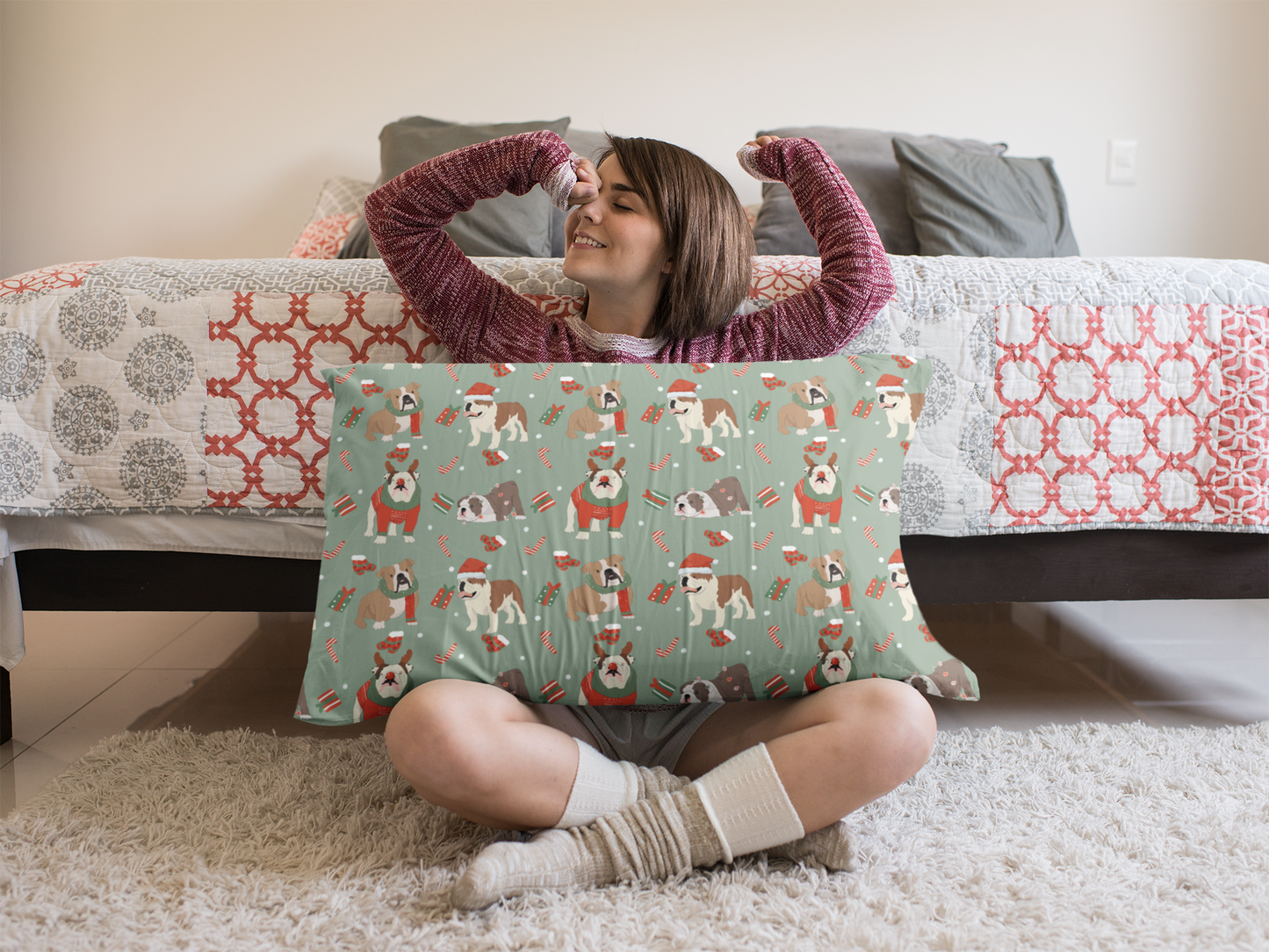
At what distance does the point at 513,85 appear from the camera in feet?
6.45

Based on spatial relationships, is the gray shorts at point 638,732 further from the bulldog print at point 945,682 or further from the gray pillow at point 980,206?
the gray pillow at point 980,206

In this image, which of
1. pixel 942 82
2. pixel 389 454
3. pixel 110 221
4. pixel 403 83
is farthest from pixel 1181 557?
pixel 110 221

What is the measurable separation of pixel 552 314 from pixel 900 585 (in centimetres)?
50

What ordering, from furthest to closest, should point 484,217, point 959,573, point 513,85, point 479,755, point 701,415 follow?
point 513,85, point 484,217, point 959,573, point 701,415, point 479,755

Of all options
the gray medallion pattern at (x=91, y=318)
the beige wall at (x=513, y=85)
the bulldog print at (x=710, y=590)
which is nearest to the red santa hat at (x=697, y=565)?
the bulldog print at (x=710, y=590)

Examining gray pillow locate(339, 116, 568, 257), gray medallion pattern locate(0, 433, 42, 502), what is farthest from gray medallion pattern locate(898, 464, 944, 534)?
gray medallion pattern locate(0, 433, 42, 502)

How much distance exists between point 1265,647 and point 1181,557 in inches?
20.6

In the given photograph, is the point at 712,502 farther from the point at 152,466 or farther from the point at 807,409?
the point at 152,466

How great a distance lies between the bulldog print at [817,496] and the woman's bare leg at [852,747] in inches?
5.6

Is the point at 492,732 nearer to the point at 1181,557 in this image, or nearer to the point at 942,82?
the point at 1181,557

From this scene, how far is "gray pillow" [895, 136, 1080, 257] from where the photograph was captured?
5.31 ft

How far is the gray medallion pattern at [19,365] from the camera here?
94cm

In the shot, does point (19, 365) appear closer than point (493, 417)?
No

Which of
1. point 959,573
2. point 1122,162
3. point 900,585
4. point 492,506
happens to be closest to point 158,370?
point 492,506
